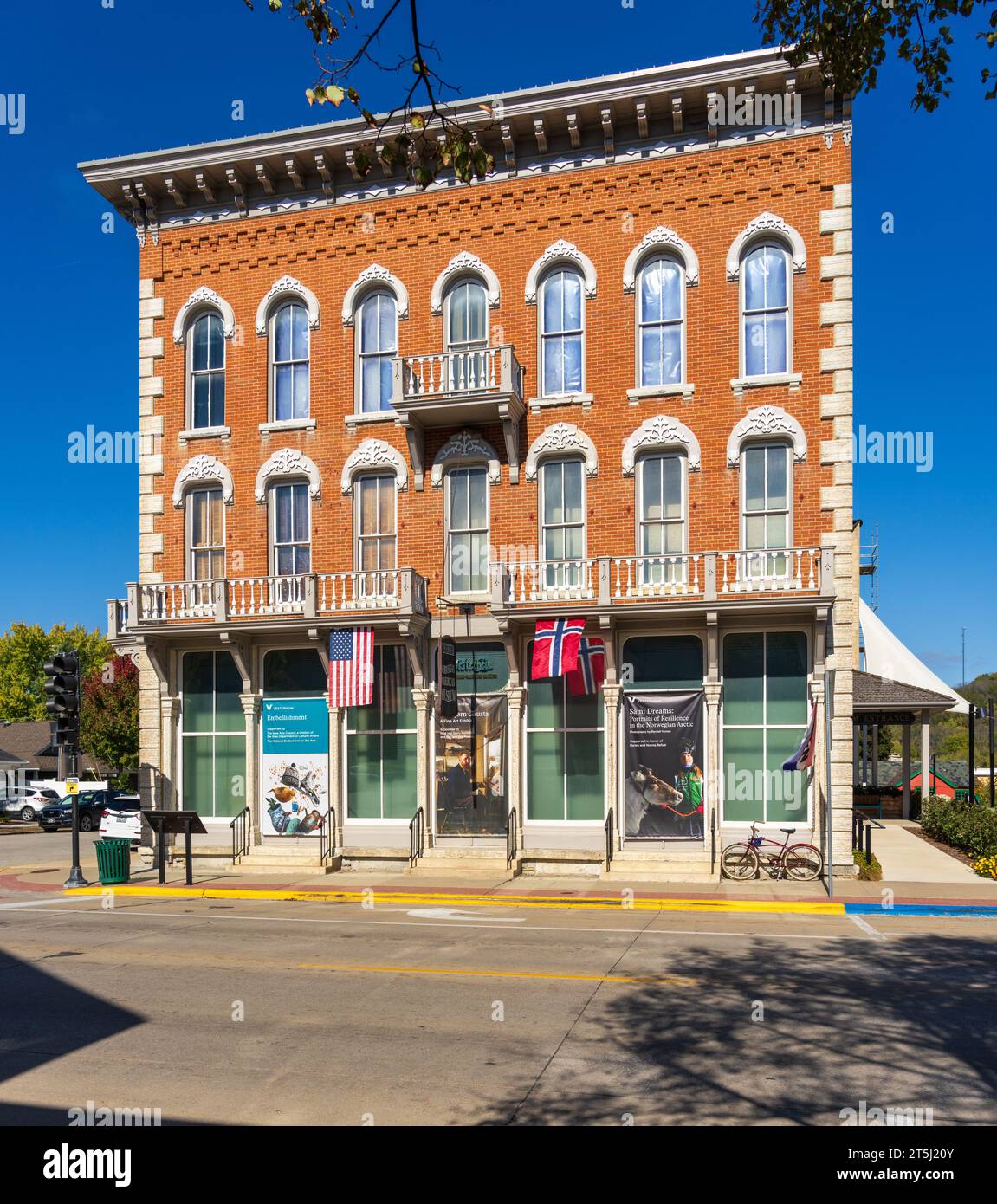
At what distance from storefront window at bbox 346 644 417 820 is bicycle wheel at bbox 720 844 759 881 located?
21.1ft

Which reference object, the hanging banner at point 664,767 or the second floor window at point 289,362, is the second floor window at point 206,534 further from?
the hanging banner at point 664,767

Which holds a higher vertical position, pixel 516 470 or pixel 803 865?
pixel 516 470

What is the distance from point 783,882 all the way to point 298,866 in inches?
379

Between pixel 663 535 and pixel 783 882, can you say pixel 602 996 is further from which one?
pixel 663 535

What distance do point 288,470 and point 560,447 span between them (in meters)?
6.03

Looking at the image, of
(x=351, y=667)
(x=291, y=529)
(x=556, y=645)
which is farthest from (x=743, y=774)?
(x=291, y=529)

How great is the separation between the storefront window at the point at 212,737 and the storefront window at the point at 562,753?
21.2 ft

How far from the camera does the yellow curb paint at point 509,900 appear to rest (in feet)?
55.1

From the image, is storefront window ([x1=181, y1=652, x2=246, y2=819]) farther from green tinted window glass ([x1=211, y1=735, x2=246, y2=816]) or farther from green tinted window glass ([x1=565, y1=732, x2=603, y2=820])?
green tinted window glass ([x1=565, y1=732, x2=603, y2=820])

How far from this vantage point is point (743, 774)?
65.2 feet

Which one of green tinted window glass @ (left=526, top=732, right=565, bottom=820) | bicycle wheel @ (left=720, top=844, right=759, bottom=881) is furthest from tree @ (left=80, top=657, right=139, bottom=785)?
bicycle wheel @ (left=720, top=844, right=759, bottom=881)

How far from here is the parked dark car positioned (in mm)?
38281

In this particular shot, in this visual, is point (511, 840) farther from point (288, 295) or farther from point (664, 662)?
point (288, 295)

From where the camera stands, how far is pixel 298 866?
21.6 m
